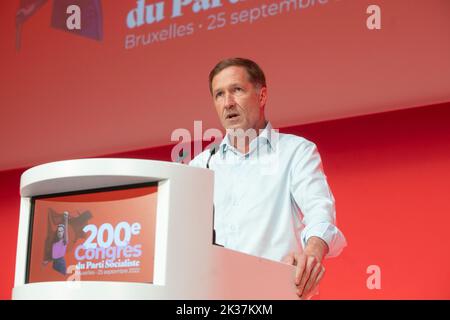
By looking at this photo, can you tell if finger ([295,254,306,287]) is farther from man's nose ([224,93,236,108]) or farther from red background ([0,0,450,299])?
red background ([0,0,450,299])

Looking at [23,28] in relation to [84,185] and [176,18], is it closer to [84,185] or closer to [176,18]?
[176,18]

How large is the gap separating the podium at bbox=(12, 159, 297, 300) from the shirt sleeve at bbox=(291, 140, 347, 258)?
0.30 meters

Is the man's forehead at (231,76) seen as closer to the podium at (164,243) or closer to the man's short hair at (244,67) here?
the man's short hair at (244,67)

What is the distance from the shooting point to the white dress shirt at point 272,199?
1827mm

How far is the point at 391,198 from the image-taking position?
2.81 m

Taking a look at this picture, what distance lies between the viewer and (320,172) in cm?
185

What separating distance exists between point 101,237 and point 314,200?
0.64 m

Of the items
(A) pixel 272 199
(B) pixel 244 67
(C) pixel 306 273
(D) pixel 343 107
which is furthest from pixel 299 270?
(D) pixel 343 107

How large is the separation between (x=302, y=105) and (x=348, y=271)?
719mm

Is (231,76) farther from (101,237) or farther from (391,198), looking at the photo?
(391,198)

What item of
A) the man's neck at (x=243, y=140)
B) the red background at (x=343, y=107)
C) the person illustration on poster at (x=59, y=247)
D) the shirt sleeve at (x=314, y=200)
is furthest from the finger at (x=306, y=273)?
the red background at (x=343, y=107)

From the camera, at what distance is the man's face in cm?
Result: 203

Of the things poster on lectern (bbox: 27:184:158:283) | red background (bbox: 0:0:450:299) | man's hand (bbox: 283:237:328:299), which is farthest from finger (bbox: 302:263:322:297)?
red background (bbox: 0:0:450:299)

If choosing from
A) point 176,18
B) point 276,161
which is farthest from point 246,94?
point 176,18
